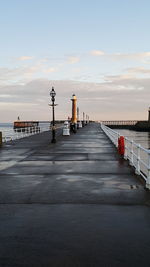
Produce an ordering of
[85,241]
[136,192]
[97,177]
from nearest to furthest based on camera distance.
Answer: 1. [85,241]
2. [136,192]
3. [97,177]

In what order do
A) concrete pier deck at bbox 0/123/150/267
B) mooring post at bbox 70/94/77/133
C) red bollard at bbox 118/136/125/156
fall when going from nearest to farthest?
concrete pier deck at bbox 0/123/150/267
red bollard at bbox 118/136/125/156
mooring post at bbox 70/94/77/133

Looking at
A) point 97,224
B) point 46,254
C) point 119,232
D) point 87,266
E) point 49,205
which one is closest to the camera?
point 87,266

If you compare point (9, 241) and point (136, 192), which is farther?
point (136, 192)

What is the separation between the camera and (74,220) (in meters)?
6.04

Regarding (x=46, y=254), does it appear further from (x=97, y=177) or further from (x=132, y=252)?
(x=97, y=177)

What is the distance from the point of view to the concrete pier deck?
445 cm

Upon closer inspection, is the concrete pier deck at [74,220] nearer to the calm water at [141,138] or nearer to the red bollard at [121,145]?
the red bollard at [121,145]

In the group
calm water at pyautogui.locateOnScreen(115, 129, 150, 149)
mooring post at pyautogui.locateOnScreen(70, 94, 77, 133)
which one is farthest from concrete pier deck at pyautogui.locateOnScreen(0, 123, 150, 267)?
calm water at pyautogui.locateOnScreen(115, 129, 150, 149)

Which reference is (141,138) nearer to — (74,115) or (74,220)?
(74,115)

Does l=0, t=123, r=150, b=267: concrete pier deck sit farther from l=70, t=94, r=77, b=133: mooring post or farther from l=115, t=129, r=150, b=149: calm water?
l=115, t=129, r=150, b=149: calm water

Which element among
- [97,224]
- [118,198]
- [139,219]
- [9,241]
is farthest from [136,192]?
[9,241]

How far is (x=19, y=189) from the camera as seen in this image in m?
A: 8.79

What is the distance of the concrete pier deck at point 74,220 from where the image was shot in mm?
4449

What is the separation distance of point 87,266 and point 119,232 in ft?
4.57
